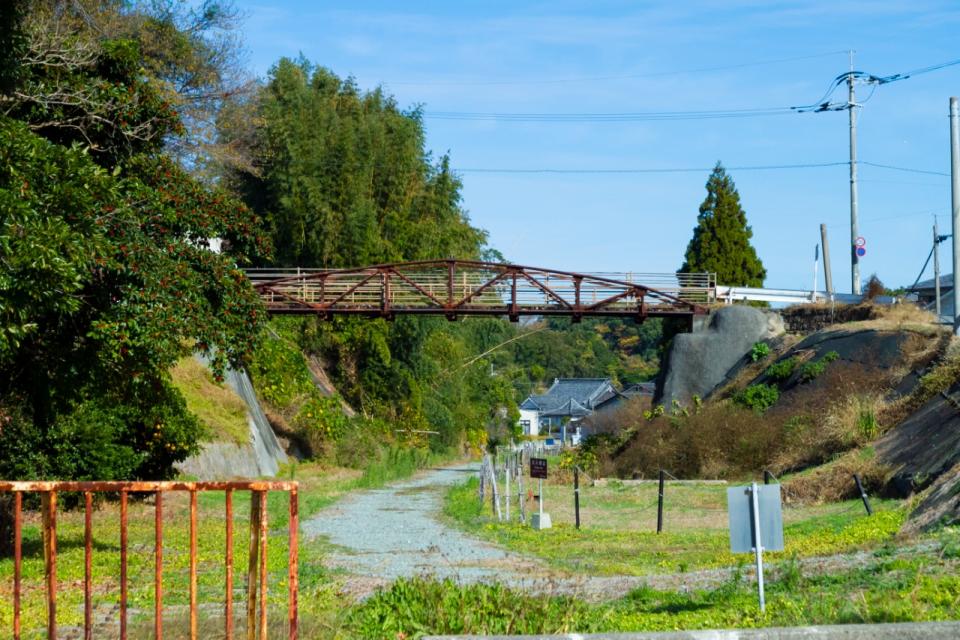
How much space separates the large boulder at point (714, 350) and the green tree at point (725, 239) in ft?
31.0

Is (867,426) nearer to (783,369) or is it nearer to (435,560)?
(783,369)

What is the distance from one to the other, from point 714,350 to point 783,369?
19.3 feet

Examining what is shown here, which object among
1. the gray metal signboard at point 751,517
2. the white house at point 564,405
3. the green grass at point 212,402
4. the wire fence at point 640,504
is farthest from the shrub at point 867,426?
the white house at point 564,405

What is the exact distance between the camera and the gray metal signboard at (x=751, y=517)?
9.53 meters

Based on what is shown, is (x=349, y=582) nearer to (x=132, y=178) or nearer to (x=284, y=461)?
(x=132, y=178)

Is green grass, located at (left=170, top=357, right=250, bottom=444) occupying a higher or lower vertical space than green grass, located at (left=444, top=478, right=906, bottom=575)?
higher

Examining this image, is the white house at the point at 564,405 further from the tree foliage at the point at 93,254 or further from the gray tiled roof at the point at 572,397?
the tree foliage at the point at 93,254

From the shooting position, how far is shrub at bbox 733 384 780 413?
113 ft

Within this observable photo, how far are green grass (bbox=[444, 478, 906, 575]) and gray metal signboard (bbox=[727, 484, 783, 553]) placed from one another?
13.6 ft

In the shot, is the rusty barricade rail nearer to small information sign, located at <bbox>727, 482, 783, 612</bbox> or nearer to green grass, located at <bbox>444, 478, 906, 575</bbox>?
small information sign, located at <bbox>727, 482, 783, 612</bbox>

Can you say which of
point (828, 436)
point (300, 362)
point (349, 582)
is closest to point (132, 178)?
point (349, 582)

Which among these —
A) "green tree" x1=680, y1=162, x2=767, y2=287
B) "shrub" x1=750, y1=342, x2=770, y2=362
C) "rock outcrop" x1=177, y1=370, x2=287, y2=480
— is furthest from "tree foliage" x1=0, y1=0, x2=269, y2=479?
"green tree" x1=680, y1=162, x2=767, y2=287

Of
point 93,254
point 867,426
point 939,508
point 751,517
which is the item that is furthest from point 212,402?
point 751,517

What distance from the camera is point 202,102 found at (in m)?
40.0
